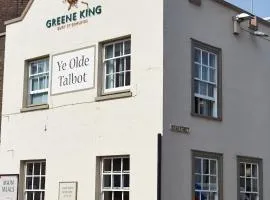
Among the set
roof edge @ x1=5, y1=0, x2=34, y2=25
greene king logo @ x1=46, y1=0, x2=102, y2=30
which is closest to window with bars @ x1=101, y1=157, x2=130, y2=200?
greene king logo @ x1=46, y1=0, x2=102, y2=30

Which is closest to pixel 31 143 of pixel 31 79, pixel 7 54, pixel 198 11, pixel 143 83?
pixel 31 79

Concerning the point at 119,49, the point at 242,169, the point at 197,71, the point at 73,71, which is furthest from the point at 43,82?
the point at 242,169

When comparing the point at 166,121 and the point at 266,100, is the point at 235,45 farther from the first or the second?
the point at 166,121

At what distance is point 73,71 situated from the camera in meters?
18.1

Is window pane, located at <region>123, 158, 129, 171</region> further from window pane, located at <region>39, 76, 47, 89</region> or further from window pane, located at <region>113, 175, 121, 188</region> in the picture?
window pane, located at <region>39, 76, 47, 89</region>

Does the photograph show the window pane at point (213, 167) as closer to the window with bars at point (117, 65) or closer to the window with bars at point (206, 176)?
the window with bars at point (206, 176)

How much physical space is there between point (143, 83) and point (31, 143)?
477 centimetres

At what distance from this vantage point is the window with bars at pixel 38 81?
19062 mm

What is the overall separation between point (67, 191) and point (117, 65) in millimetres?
3847

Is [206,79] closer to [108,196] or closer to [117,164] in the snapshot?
[117,164]

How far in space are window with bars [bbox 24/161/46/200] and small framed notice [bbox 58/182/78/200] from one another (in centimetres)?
98

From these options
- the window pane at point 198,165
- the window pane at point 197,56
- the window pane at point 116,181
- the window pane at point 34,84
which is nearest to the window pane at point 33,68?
the window pane at point 34,84

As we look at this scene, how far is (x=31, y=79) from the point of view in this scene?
1962 cm

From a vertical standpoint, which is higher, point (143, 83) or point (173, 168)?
point (143, 83)
